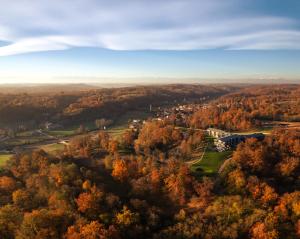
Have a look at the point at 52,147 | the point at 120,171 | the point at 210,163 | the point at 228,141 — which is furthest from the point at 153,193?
the point at 52,147

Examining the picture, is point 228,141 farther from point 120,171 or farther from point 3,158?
point 3,158

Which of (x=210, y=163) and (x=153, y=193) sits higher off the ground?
(x=210, y=163)

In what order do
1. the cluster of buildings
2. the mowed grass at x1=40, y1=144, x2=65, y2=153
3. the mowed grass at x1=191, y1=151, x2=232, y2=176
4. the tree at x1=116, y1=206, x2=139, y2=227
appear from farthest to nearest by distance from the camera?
the mowed grass at x1=40, y1=144, x2=65, y2=153, the cluster of buildings, the mowed grass at x1=191, y1=151, x2=232, y2=176, the tree at x1=116, y1=206, x2=139, y2=227

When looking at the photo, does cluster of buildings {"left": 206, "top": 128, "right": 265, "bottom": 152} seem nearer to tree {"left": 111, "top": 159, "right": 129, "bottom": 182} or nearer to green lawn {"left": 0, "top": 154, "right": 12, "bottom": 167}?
tree {"left": 111, "top": 159, "right": 129, "bottom": 182}

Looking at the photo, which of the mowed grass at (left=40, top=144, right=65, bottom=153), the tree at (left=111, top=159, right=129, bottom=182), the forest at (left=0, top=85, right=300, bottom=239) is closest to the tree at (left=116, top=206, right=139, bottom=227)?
the forest at (left=0, top=85, right=300, bottom=239)

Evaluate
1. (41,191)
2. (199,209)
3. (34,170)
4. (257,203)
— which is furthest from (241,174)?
(34,170)

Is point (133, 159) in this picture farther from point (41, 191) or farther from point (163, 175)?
point (41, 191)

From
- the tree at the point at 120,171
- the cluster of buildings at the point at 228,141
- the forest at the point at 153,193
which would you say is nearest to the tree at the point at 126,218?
the forest at the point at 153,193

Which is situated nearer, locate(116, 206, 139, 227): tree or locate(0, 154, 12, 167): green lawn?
locate(116, 206, 139, 227): tree

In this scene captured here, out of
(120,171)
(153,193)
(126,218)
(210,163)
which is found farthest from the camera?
(210,163)
